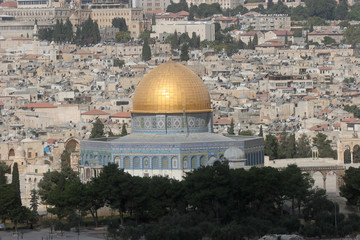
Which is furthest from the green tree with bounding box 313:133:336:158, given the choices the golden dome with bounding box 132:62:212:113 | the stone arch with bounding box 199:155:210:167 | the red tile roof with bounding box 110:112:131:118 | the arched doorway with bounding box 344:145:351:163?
the red tile roof with bounding box 110:112:131:118

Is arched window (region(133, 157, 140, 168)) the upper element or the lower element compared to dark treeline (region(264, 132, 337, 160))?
upper

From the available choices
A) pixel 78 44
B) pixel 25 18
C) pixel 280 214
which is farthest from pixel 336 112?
pixel 25 18

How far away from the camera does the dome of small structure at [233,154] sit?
5528 cm

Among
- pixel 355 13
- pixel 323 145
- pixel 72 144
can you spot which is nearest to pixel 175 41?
pixel 355 13

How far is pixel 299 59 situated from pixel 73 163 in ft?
187

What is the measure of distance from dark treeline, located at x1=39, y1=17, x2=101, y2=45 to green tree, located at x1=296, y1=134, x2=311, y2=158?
60.1 meters

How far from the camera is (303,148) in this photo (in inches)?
2724

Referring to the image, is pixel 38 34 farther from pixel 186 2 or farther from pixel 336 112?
pixel 336 112

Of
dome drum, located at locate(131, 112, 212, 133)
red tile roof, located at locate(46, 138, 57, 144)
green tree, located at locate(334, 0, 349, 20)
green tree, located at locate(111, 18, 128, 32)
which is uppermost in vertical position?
green tree, located at locate(334, 0, 349, 20)

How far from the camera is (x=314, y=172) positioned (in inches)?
2349

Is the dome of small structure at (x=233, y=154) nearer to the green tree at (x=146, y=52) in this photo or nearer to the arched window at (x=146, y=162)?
the arched window at (x=146, y=162)

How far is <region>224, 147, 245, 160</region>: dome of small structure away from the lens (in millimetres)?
55281

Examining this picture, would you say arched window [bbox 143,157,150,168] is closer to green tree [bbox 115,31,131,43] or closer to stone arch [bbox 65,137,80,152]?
stone arch [bbox 65,137,80,152]

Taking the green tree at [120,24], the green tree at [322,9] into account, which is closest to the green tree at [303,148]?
the green tree at [120,24]
